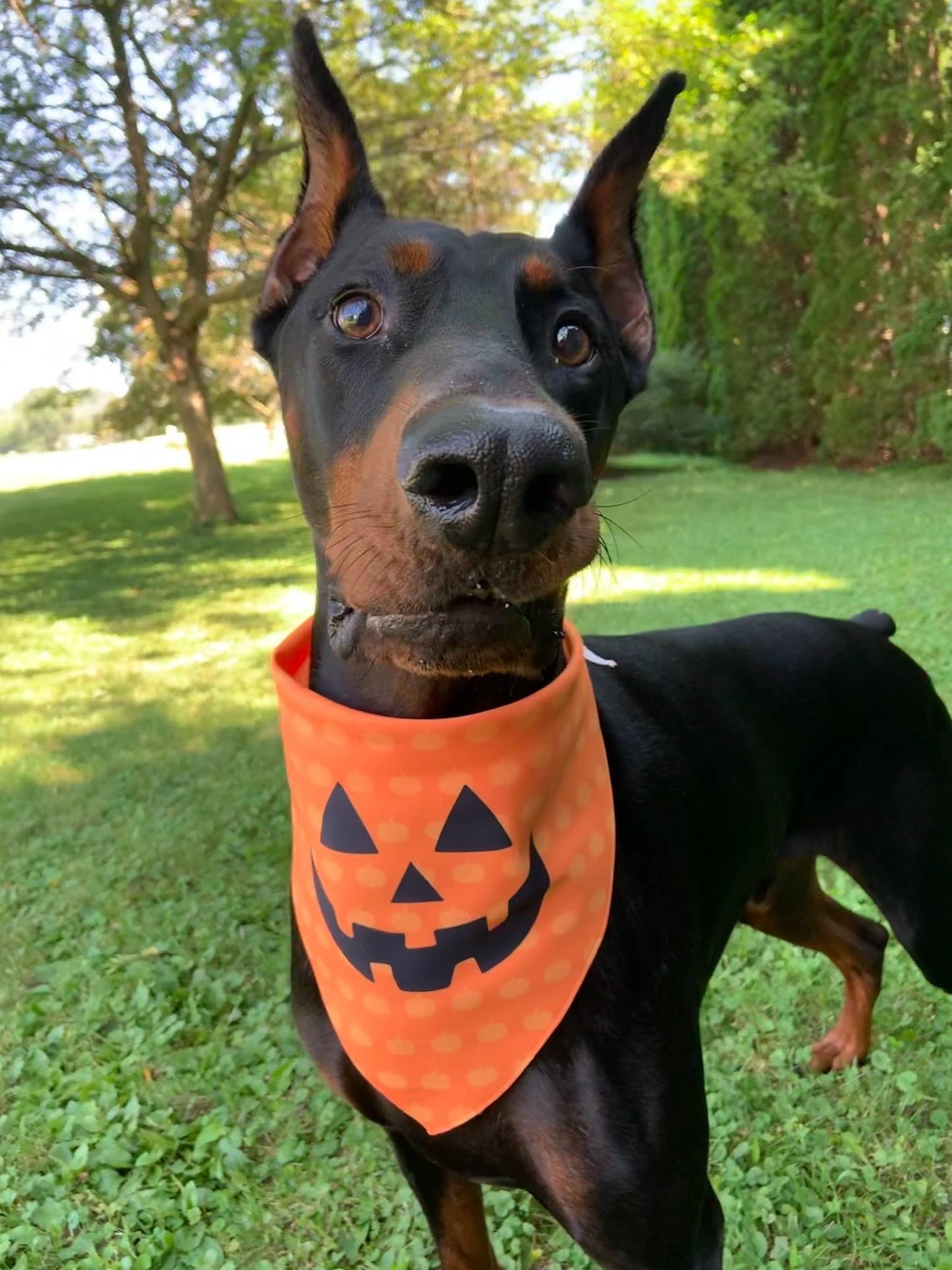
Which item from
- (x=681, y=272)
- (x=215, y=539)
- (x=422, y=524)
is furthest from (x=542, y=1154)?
(x=681, y=272)

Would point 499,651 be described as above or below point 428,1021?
above

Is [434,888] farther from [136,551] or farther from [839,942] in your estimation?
[136,551]

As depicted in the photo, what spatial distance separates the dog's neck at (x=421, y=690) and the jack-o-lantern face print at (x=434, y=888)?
0.14 m

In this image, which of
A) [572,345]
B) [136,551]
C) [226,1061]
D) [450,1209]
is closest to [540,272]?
[572,345]

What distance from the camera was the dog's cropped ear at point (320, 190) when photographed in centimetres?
184

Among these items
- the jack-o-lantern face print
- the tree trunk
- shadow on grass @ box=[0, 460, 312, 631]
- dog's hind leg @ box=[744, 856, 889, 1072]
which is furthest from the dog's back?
the tree trunk

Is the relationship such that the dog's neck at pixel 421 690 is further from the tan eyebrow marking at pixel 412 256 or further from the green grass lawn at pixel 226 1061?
A: the tan eyebrow marking at pixel 412 256

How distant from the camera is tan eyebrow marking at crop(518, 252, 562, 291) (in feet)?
5.61

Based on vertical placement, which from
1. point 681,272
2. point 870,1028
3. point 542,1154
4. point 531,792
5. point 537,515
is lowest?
point 870,1028

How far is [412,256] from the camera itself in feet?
5.53

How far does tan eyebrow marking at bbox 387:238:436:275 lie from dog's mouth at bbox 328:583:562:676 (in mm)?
628

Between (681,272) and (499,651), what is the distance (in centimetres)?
1833

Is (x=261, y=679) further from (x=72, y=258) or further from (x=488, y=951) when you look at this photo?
(x=72, y=258)

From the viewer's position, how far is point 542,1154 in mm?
1644
